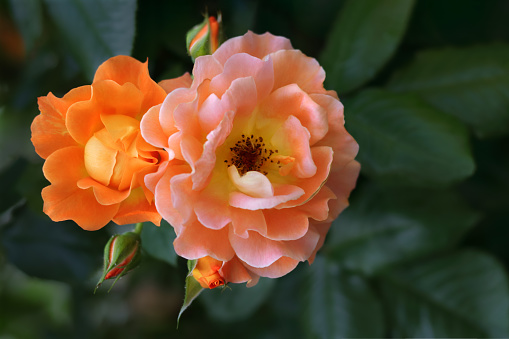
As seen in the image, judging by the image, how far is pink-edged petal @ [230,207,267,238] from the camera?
1.52ft

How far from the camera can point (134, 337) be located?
1279mm

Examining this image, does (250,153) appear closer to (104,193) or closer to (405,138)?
(104,193)

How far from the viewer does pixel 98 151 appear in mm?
469

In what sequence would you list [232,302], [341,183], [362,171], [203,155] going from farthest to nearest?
[232,302]
[362,171]
[341,183]
[203,155]

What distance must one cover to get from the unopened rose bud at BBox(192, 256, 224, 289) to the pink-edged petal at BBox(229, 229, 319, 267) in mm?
31

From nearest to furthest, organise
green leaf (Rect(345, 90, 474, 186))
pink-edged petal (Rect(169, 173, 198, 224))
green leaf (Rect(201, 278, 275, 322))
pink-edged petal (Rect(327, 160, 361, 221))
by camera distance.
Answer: pink-edged petal (Rect(169, 173, 198, 224)) < pink-edged petal (Rect(327, 160, 361, 221)) < green leaf (Rect(345, 90, 474, 186)) < green leaf (Rect(201, 278, 275, 322))

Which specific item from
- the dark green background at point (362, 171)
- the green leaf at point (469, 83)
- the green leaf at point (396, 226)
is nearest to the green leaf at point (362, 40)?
the dark green background at point (362, 171)

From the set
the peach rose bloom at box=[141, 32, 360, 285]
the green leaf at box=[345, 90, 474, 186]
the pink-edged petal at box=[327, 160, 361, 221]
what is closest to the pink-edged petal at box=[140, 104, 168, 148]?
the peach rose bloom at box=[141, 32, 360, 285]

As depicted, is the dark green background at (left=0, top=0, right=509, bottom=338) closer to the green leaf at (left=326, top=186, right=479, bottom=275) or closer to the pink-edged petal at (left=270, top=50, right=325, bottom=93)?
the green leaf at (left=326, top=186, right=479, bottom=275)

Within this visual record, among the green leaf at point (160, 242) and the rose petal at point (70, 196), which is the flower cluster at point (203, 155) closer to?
the rose petal at point (70, 196)

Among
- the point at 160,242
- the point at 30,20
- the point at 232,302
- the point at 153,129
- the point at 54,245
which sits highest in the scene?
the point at 153,129

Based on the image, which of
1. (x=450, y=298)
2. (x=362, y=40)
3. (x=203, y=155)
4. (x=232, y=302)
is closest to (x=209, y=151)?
(x=203, y=155)

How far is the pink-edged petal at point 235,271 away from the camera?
1.62 ft

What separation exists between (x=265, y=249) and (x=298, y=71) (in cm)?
20
